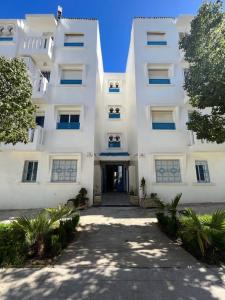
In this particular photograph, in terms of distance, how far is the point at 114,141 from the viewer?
Result: 18.7 meters

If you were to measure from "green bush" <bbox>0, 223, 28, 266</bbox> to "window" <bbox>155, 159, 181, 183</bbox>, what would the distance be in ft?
31.8

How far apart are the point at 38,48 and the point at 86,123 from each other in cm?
711

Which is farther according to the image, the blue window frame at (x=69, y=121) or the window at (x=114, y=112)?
the window at (x=114, y=112)

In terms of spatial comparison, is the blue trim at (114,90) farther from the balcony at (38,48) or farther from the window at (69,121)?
the window at (69,121)

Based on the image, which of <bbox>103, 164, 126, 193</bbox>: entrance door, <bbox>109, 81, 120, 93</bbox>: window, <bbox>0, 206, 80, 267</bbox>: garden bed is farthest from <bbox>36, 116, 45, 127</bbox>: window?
<bbox>0, 206, 80, 267</bbox>: garden bed

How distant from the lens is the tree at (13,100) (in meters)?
7.13

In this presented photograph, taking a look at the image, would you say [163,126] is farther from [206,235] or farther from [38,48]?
[38,48]

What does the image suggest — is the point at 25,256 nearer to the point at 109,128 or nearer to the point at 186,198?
the point at 186,198

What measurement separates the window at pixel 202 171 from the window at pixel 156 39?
10.4 meters

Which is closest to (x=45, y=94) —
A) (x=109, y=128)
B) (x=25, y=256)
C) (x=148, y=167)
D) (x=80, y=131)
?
(x=80, y=131)

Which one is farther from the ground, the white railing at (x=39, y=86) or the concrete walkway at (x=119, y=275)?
the white railing at (x=39, y=86)

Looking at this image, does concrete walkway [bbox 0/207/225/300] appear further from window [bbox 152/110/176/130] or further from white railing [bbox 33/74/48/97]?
white railing [bbox 33/74/48/97]

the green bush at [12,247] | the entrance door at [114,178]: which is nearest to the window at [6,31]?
the entrance door at [114,178]

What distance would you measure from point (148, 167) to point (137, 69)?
7.98 meters
